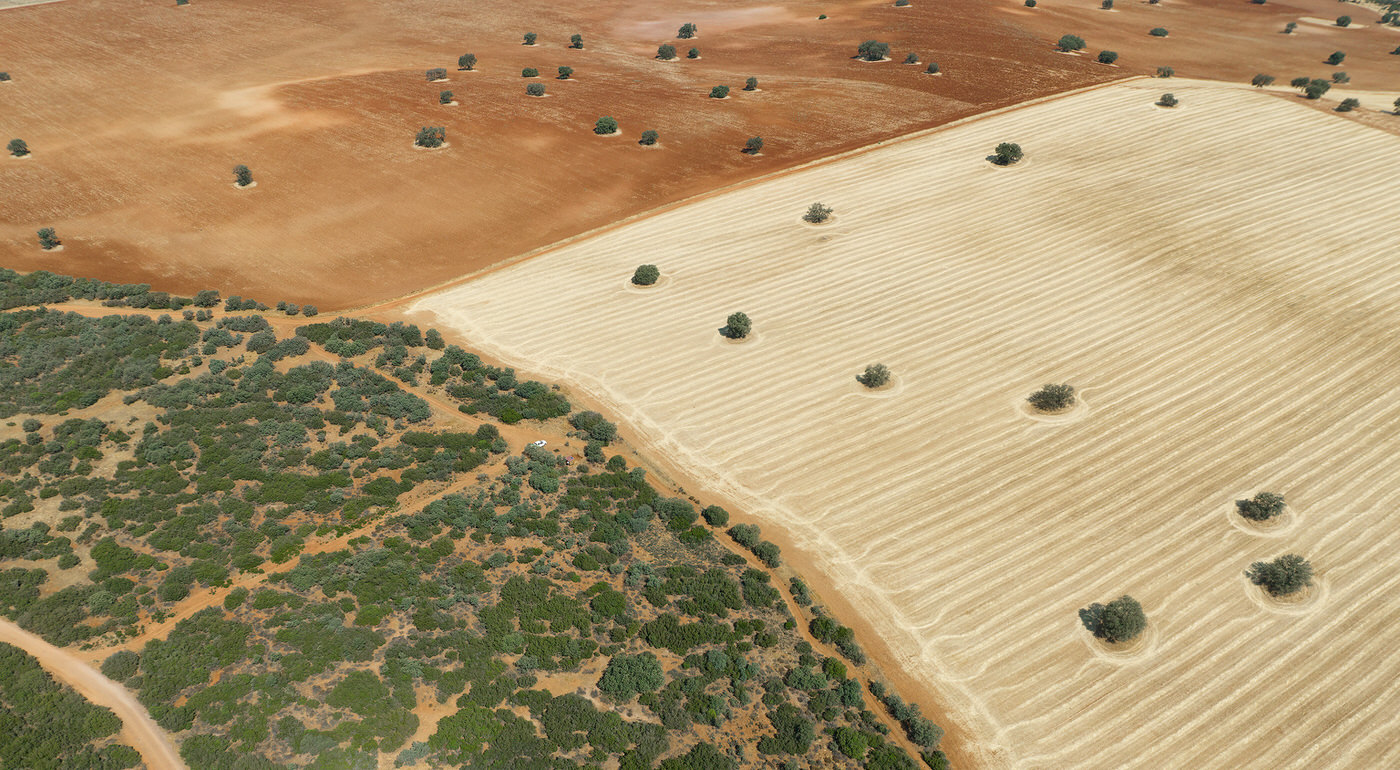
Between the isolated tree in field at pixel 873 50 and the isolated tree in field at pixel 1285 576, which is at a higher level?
the isolated tree in field at pixel 873 50

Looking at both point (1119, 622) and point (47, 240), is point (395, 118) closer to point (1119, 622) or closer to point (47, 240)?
point (47, 240)

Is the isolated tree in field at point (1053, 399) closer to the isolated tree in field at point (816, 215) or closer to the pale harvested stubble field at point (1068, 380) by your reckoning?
the pale harvested stubble field at point (1068, 380)

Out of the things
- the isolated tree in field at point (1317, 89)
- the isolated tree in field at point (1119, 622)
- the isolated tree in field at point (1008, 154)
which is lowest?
the isolated tree in field at point (1119, 622)

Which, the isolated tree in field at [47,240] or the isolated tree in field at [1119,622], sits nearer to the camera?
the isolated tree in field at [1119,622]

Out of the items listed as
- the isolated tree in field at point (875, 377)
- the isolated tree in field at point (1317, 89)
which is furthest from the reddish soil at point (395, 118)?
the isolated tree in field at point (875, 377)

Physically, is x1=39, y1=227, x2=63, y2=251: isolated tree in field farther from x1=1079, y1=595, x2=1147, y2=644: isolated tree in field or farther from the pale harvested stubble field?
x1=1079, y1=595, x2=1147, y2=644: isolated tree in field

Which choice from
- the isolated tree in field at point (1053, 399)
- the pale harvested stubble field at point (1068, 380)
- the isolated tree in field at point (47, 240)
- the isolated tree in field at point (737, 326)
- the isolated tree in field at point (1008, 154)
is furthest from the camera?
the isolated tree in field at point (1008, 154)

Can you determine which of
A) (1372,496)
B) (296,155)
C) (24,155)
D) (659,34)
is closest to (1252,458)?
(1372,496)
